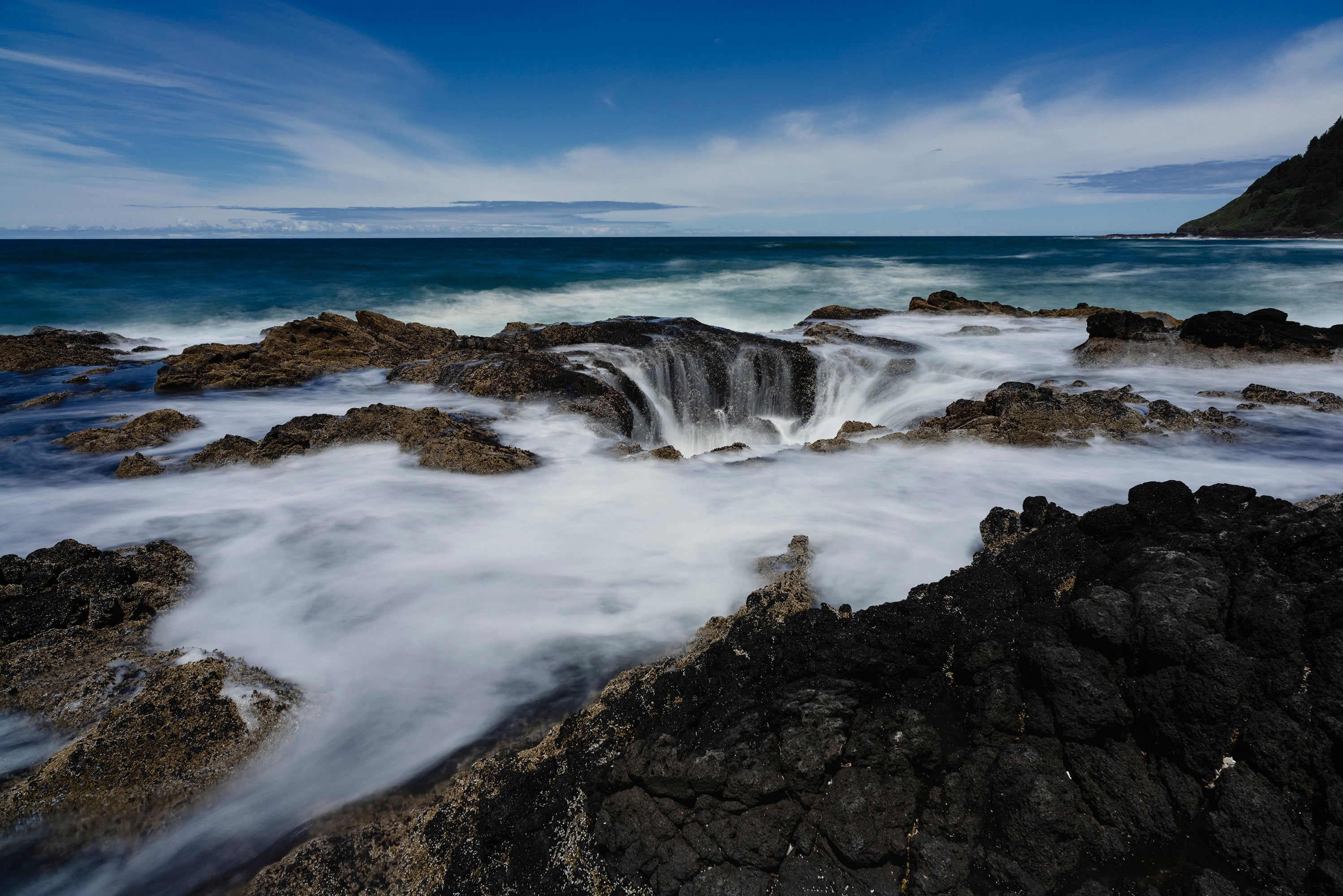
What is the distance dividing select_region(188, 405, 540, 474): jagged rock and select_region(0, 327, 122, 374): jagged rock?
333 inches

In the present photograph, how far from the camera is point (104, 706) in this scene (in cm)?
299

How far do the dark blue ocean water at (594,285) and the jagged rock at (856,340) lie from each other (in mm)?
9869

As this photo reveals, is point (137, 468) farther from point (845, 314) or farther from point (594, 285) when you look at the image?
point (594, 285)

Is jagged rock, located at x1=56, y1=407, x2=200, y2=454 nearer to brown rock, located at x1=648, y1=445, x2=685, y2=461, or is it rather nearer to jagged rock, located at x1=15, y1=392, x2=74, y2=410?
jagged rock, located at x1=15, y1=392, x2=74, y2=410

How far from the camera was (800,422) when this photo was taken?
10.7m

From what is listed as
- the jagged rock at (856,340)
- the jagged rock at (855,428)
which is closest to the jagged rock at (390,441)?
the jagged rock at (855,428)

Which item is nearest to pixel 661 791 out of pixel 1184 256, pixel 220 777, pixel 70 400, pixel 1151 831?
pixel 1151 831

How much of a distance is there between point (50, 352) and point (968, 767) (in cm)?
1660

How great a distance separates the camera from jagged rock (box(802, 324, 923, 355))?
38.7 feet

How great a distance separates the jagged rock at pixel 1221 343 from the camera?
9.71m

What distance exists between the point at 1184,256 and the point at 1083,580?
61674 millimetres

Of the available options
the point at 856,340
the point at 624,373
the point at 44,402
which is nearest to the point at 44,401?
the point at 44,402

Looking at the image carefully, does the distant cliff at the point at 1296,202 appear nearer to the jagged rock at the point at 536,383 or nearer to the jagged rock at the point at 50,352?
the jagged rock at the point at 536,383

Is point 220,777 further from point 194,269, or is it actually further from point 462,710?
point 194,269
